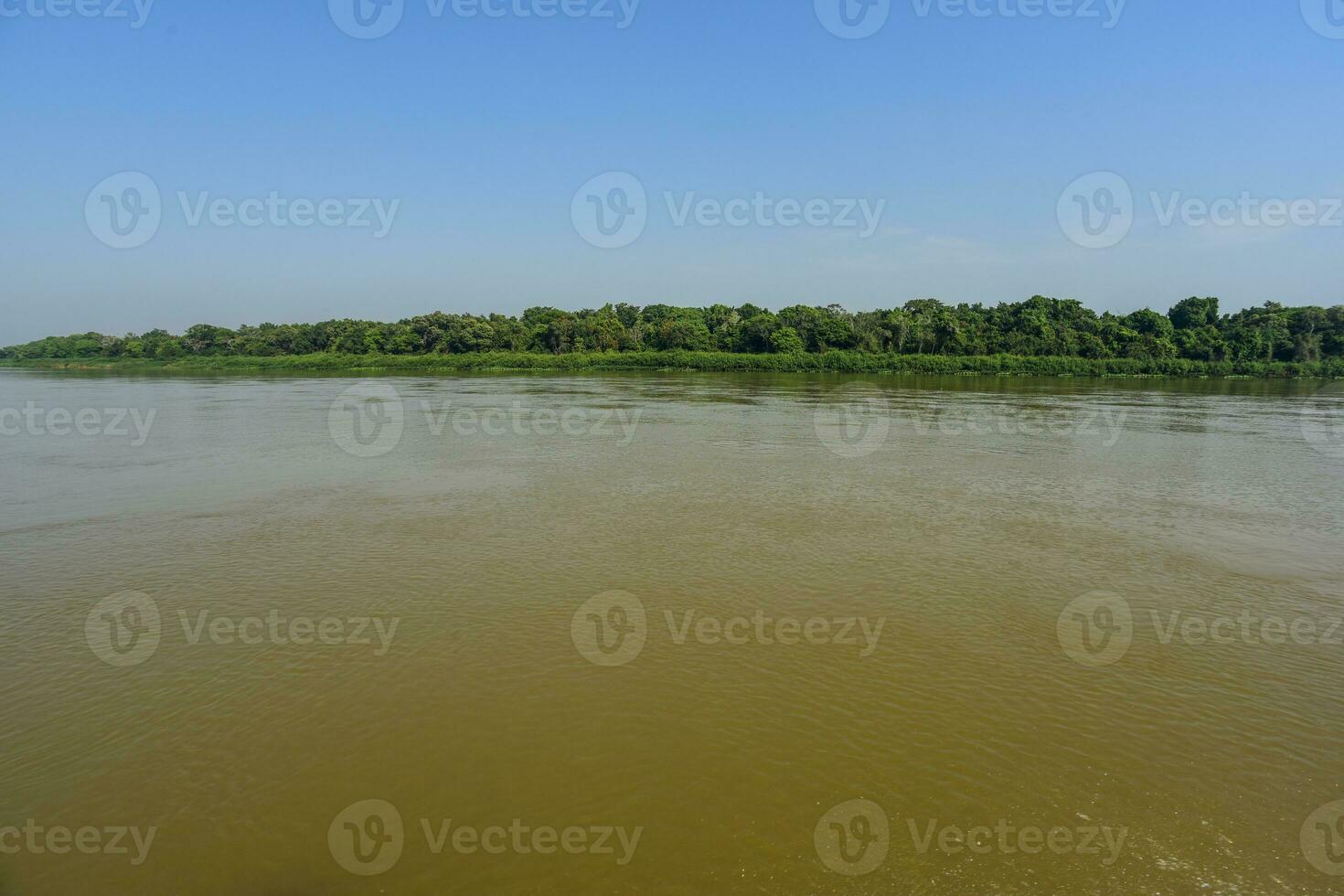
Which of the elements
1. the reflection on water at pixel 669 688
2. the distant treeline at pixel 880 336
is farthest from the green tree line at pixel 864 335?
the reflection on water at pixel 669 688

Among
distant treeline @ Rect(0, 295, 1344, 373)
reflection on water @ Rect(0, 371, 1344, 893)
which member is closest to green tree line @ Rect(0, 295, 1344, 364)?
distant treeline @ Rect(0, 295, 1344, 373)

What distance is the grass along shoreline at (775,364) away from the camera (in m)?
68.7

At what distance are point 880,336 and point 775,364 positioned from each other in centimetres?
1333

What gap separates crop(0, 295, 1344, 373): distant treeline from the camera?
234 ft

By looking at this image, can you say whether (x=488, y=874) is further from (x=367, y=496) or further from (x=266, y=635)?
(x=367, y=496)

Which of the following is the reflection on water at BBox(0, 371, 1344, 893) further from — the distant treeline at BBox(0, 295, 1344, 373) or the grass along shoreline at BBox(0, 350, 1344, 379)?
the distant treeline at BBox(0, 295, 1344, 373)

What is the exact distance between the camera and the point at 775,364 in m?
77.5

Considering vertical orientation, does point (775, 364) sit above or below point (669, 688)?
above

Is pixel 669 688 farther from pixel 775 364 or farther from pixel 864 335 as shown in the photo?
pixel 864 335

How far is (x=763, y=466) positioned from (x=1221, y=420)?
2355 cm

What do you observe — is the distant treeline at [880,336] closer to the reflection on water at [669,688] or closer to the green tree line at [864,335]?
the green tree line at [864,335]

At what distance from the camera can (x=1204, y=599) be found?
28.5 feet

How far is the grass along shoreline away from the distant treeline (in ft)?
1.35

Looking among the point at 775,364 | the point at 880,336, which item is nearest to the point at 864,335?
the point at 880,336
